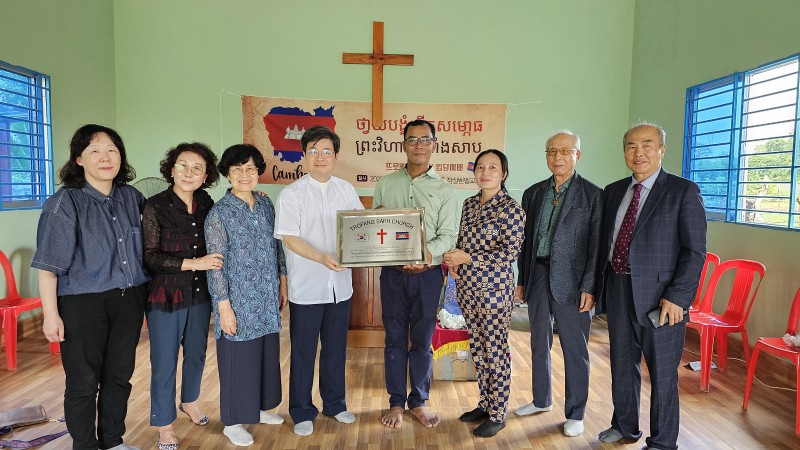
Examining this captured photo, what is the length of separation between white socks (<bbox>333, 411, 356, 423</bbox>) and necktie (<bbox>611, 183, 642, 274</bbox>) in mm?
1585

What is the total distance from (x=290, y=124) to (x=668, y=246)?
12.7 feet

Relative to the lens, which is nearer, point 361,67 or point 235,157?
point 235,157

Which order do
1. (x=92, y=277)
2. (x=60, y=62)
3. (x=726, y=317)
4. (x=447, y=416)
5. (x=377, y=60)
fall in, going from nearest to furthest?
1. (x=92, y=277)
2. (x=447, y=416)
3. (x=726, y=317)
4. (x=60, y=62)
5. (x=377, y=60)

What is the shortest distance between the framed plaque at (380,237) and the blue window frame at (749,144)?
2.67 meters

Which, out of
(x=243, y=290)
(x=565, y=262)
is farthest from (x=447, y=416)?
(x=243, y=290)

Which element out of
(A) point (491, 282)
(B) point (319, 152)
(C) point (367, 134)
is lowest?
(A) point (491, 282)

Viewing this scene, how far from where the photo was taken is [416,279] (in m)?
2.52

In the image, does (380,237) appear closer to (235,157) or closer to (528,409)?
(235,157)

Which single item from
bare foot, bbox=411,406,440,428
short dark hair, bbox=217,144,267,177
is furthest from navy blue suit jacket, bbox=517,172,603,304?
short dark hair, bbox=217,144,267,177

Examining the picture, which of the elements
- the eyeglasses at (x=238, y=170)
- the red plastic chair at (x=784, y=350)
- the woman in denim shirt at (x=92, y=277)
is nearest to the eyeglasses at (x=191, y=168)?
the eyeglasses at (x=238, y=170)

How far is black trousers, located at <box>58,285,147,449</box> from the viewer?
2.01 metres

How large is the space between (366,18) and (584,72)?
238cm

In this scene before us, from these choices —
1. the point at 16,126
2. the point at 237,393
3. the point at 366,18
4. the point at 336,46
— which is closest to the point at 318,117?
the point at 336,46

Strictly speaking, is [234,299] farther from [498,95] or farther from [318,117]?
[498,95]
